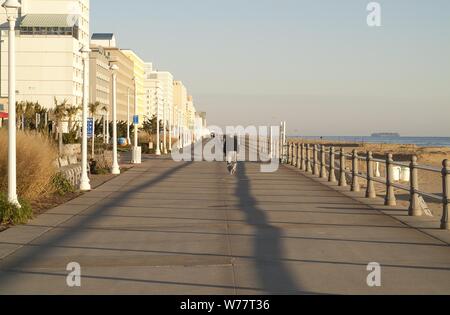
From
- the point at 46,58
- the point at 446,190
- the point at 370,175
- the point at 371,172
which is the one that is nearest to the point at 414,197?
the point at 446,190

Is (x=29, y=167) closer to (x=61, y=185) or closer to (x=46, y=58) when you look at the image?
(x=61, y=185)

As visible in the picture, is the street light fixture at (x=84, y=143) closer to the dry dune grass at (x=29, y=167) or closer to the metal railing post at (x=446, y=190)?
the dry dune grass at (x=29, y=167)

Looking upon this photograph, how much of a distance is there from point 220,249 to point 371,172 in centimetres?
901

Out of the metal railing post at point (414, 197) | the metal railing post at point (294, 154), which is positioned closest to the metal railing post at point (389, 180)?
the metal railing post at point (414, 197)

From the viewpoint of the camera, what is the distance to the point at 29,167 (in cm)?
1688

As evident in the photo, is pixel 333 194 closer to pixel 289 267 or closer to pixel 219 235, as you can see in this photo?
pixel 219 235

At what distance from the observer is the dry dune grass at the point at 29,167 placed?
16.5 metres

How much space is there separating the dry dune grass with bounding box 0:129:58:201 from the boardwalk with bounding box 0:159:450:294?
3.10ft

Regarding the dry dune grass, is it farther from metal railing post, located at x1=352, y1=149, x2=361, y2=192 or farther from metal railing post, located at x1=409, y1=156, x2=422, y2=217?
metal railing post, located at x1=409, y1=156, x2=422, y2=217

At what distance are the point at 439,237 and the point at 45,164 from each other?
10.1 metres

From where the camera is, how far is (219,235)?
39.5 feet

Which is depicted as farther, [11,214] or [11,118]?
[11,118]
